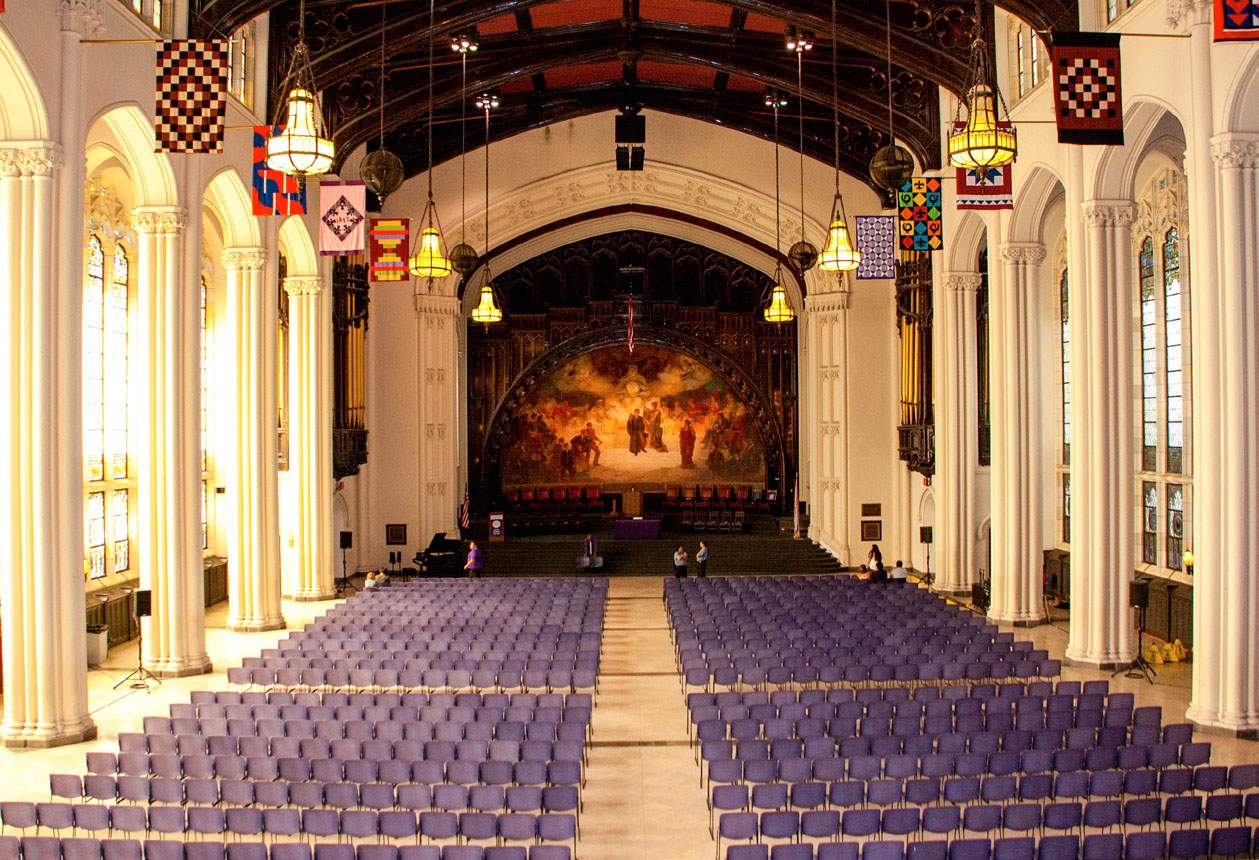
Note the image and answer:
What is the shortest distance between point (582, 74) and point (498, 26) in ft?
16.1

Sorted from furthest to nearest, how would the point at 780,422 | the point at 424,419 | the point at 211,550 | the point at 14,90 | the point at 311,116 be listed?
the point at 780,422 < the point at 424,419 < the point at 211,550 < the point at 14,90 < the point at 311,116

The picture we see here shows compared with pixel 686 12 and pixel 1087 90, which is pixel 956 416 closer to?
pixel 686 12

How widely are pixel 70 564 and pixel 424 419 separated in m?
17.9

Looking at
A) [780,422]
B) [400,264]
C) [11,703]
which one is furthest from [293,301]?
[780,422]

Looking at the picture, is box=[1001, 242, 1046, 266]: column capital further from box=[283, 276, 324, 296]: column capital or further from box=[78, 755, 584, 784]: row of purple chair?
box=[283, 276, 324, 296]: column capital

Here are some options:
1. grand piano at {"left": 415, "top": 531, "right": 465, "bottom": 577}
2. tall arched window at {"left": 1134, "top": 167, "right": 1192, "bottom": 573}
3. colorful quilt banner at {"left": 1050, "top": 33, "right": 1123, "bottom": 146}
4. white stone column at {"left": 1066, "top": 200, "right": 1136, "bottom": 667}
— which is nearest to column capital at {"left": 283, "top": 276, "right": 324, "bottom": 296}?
grand piano at {"left": 415, "top": 531, "right": 465, "bottom": 577}

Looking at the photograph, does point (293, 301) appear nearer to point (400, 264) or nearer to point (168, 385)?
point (400, 264)

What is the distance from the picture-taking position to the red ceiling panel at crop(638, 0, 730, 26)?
22.6 m

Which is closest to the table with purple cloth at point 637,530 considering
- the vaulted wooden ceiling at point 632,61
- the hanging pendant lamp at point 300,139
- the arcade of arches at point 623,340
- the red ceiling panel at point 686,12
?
the arcade of arches at point 623,340

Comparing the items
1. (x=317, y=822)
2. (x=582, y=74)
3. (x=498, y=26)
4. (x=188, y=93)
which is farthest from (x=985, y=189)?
(x=582, y=74)

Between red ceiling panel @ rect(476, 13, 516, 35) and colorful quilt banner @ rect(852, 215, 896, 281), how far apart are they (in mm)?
9654

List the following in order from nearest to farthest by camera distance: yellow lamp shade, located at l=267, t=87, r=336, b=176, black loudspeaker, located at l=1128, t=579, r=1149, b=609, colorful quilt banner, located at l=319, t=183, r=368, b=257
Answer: yellow lamp shade, located at l=267, t=87, r=336, b=176
black loudspeaker, located at l=1128, t=579, r=1149, b=609
colorful quilt banner, located at l=319, t=183, r=368, b=257

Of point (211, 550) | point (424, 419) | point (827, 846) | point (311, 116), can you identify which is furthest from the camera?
point (424, 419)

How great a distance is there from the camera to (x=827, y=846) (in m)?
7.89
